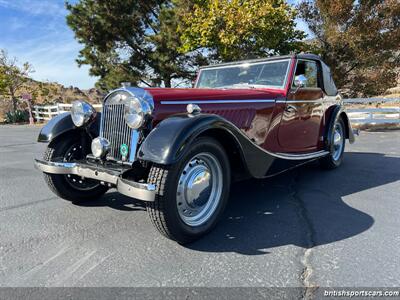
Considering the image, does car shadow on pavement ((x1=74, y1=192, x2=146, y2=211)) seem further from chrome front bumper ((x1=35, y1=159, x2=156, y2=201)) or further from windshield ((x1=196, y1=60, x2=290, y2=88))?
windshield ((x1=196, y1=60, x2=290, y2=88))

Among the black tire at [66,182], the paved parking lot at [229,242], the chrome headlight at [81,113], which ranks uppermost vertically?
the chrome headlight at [81,113]

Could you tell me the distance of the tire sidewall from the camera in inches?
93.9

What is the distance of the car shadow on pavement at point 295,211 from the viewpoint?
104 inches

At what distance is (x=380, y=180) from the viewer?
441 cm

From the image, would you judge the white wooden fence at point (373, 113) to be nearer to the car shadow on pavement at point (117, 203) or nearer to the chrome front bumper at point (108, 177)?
the car shadow on pavement at point (117, 203)

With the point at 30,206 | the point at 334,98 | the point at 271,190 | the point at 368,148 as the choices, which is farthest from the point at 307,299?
the point at 368,148

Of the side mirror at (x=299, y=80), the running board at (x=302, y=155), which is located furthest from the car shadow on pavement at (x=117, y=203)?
the side mirror at (x=299, y=80)

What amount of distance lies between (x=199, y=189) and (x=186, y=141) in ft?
1.66

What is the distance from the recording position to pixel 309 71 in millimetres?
4594

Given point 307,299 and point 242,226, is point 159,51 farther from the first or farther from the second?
point 307,299

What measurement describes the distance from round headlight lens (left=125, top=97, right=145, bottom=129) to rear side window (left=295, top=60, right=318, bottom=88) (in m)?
2.41

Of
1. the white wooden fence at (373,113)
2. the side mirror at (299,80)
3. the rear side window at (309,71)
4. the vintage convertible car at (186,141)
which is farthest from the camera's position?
the white wooden fence at (373,113)

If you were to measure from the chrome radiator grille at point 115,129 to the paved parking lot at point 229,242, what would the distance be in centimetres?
70

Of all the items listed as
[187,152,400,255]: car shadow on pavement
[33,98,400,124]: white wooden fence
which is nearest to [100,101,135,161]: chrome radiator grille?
[187,152,400,255]: car shadow on pavement
